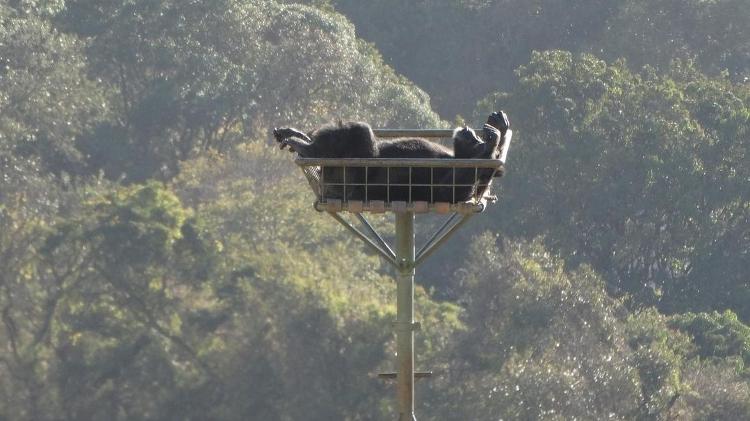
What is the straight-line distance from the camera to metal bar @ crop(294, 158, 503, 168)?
5344mm

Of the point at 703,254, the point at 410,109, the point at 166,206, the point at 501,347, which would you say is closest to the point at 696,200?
the point at 703,254

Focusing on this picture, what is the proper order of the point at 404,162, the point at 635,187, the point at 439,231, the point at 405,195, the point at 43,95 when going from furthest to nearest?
the point at 635,187, the point at 43,95, the point at 439,231, the point at 405,195, the point at 404,162

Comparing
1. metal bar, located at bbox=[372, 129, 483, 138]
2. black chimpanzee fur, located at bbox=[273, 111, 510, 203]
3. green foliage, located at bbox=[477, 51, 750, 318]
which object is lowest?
black chimpanzee fur, located at bbox=[273, 111, 510, 203]

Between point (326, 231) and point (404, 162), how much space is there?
58.6 feet

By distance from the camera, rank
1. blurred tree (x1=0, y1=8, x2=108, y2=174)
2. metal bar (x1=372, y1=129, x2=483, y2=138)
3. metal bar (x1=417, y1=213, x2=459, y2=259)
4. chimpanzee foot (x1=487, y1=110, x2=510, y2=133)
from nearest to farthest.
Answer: metal bar (x1=417, y1=213, x2=459, y2=259) < chimpanzee foot (x1=487, y1=110, x2=510, y2=133) < metal bar (x1=372, y1=129, x2=483, y2=138) < blurred tree (x1=0, y1=8, x2=108, y2=174)

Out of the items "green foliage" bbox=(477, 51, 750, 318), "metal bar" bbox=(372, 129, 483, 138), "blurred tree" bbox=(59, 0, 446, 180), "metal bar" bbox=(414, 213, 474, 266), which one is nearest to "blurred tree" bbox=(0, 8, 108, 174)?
"blurred tree" bbox=(59, 0, 446, 180)

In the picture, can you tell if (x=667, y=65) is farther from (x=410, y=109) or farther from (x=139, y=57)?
(x=139, y=57)

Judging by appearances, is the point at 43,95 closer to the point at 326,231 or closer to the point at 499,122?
the point at 326,231

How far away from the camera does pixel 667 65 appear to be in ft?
111

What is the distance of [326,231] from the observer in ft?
76.1

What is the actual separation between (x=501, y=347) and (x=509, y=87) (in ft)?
54.6

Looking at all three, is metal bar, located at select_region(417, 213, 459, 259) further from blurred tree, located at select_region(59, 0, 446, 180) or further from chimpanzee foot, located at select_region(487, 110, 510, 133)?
blurred tree, located at select_region(59, 0, 446, 180)

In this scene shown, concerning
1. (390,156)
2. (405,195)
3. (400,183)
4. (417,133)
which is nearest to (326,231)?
(417,133)

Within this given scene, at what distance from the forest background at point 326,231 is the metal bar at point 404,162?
14.3 metres
